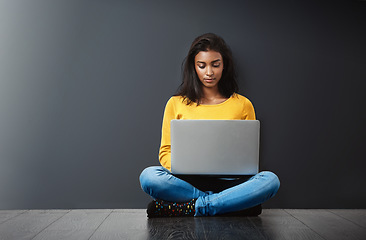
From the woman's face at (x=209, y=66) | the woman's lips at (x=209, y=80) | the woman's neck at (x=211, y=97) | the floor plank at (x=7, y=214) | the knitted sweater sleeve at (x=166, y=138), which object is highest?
the woman's face at (x=209, y=66)

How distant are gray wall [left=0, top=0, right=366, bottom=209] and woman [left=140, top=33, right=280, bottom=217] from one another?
106 mm

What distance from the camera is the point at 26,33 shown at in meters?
2.61

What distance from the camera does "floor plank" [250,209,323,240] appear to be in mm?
1710

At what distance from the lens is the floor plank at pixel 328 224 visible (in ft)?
5.69

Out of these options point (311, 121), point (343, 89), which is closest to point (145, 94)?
point (311, 121)

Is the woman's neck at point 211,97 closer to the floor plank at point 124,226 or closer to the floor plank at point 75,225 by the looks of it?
the floor plank at point 124,226

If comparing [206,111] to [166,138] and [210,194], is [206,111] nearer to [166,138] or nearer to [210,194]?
[166,138]

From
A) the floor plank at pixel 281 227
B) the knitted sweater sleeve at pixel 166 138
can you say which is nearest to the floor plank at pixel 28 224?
the knitted sweater sleeve at pixel 166 138

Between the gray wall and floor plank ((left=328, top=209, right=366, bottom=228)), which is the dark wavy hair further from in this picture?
floor plank ((left=328, top=209, right=366, bottom=228))

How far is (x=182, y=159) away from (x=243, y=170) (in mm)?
321

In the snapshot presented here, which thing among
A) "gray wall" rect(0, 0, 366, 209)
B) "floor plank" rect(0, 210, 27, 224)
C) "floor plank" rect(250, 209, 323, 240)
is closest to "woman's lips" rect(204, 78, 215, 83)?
"gray wall" rect(0, 0, 366, 209)

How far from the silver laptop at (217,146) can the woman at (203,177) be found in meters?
0.23

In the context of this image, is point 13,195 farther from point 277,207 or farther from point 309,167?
point 309,167

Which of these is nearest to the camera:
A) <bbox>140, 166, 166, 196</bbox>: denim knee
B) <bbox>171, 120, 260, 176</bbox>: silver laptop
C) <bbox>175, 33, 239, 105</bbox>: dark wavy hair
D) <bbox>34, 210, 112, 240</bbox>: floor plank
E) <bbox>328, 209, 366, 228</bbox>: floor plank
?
<bbox>34, 210, 112, 240</bbox>: floor plank
